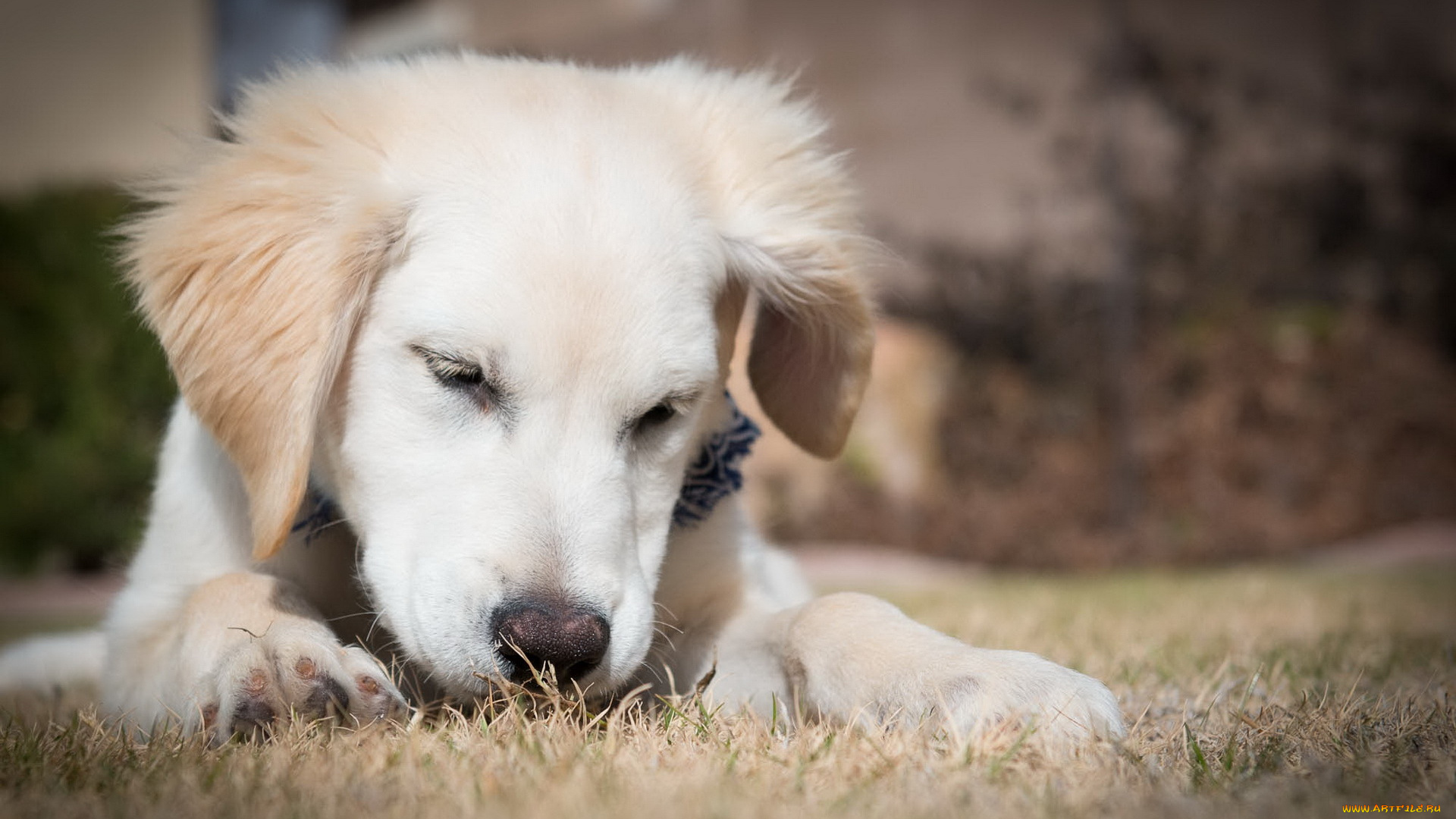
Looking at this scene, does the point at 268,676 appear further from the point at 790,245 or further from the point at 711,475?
the point at 790,245

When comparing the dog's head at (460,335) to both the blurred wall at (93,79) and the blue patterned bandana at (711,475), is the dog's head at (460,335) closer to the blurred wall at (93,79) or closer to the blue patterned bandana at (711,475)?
the blue patterned bandana at (711,475)

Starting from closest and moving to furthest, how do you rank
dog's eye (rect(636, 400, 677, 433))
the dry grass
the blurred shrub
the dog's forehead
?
the dry grass, the dog's forehead, dog's eye (rect(636, 400, 677, 433)), the blurred shrub

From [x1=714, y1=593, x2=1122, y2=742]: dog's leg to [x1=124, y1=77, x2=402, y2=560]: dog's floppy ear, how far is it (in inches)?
41.1

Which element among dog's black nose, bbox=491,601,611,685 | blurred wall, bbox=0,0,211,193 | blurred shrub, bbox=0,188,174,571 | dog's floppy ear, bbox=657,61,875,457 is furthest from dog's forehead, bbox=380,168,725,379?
blurred wall, bbox=0,0,211,193

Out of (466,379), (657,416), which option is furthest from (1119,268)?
(466,379)

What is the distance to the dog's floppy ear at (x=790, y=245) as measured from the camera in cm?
285

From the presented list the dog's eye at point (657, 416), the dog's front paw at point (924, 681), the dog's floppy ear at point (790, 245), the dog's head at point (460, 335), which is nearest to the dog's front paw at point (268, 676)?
the dog's head at point (460, 335)

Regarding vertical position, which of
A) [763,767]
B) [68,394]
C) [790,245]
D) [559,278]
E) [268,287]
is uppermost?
[790,245]

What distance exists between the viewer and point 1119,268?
982 cm

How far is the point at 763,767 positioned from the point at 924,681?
0.46 meters

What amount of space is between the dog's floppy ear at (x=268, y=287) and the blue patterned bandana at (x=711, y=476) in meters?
0.87

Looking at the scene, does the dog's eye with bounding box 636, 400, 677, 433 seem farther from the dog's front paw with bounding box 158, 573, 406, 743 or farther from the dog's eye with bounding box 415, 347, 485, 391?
the dog's front paw with bounding box 158, 573, 406, 743

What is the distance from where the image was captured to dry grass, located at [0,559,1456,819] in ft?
5.18

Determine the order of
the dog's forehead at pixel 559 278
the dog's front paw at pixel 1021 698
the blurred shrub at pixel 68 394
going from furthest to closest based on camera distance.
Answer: the blurred shrub at pixel 68 394
the dog's forehead at pixel 559 278
the dog's front paw at pixel 1021 698
